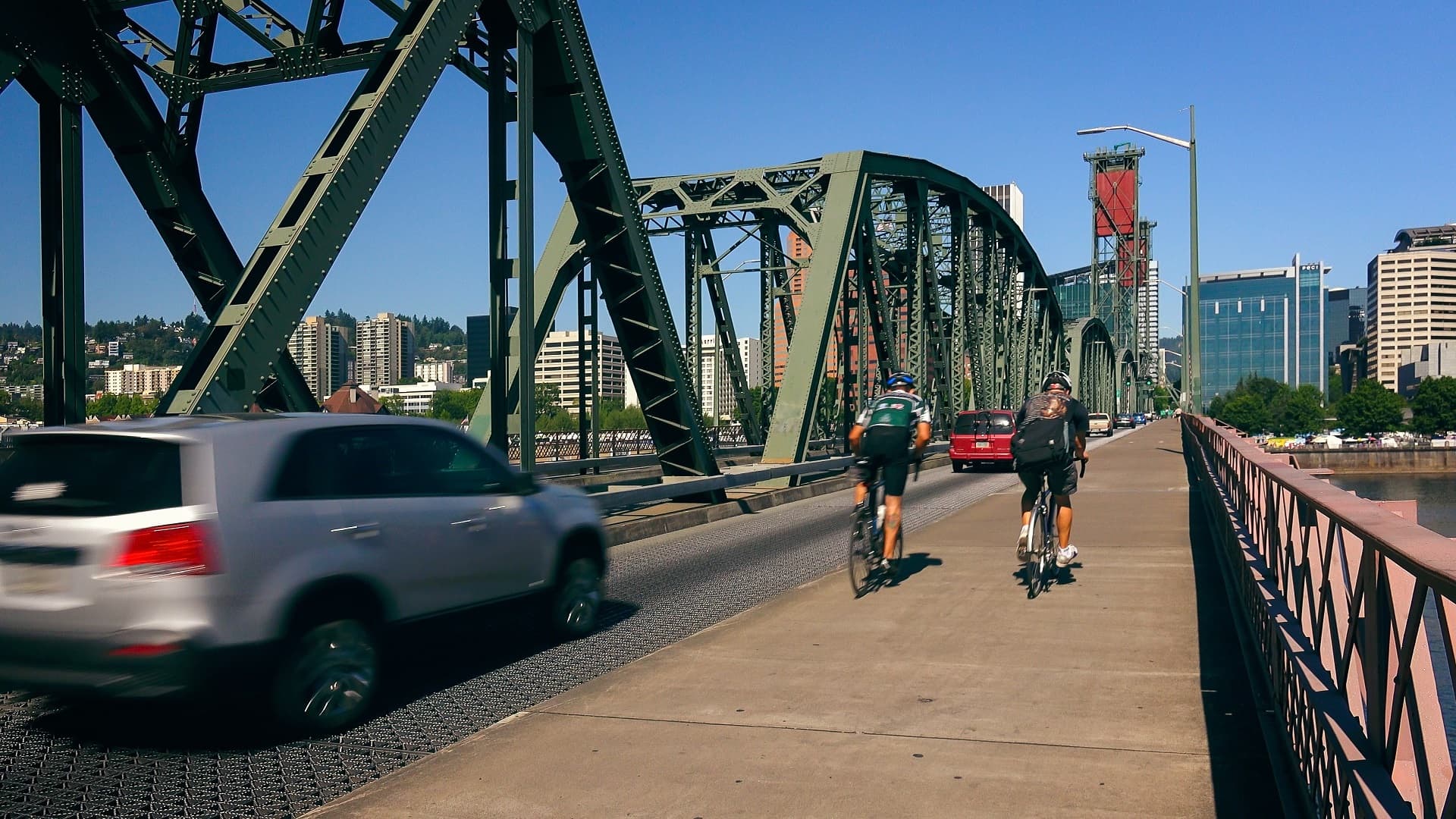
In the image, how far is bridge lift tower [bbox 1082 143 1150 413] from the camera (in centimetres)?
14638

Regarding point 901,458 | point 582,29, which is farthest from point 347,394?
Result: point 901,458

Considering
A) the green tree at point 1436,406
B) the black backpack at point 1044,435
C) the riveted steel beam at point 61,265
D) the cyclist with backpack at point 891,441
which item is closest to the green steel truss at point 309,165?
the riveted steel beam at point 61,265

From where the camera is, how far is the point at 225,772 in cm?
488

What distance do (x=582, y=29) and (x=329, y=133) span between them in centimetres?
503

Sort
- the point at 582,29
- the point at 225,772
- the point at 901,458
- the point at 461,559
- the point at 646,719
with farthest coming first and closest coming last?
1. the point at 582,29
2. the point at 901,458
3. the point at 461,559
4. the point at 646,719
5. the point at 225,772

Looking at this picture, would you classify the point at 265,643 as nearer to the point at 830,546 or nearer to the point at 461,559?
the point at 461,559

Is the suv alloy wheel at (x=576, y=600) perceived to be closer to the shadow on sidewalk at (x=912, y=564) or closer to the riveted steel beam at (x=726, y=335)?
the shadow on sidewalk at (x=912, y=564)

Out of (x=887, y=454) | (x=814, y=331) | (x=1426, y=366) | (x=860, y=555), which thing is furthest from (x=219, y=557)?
(x=1426, y=366)

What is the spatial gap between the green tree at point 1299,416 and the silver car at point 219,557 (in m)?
160

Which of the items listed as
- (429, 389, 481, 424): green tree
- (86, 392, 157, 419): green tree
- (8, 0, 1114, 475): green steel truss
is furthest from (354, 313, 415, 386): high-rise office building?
(8, 0, 1114, 475): green steel truss

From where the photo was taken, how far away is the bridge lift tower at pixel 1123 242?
146m

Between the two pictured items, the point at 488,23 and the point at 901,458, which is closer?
the point at 901,458

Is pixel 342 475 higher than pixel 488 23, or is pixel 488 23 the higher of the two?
pixel 488 23

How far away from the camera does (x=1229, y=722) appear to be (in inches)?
212
